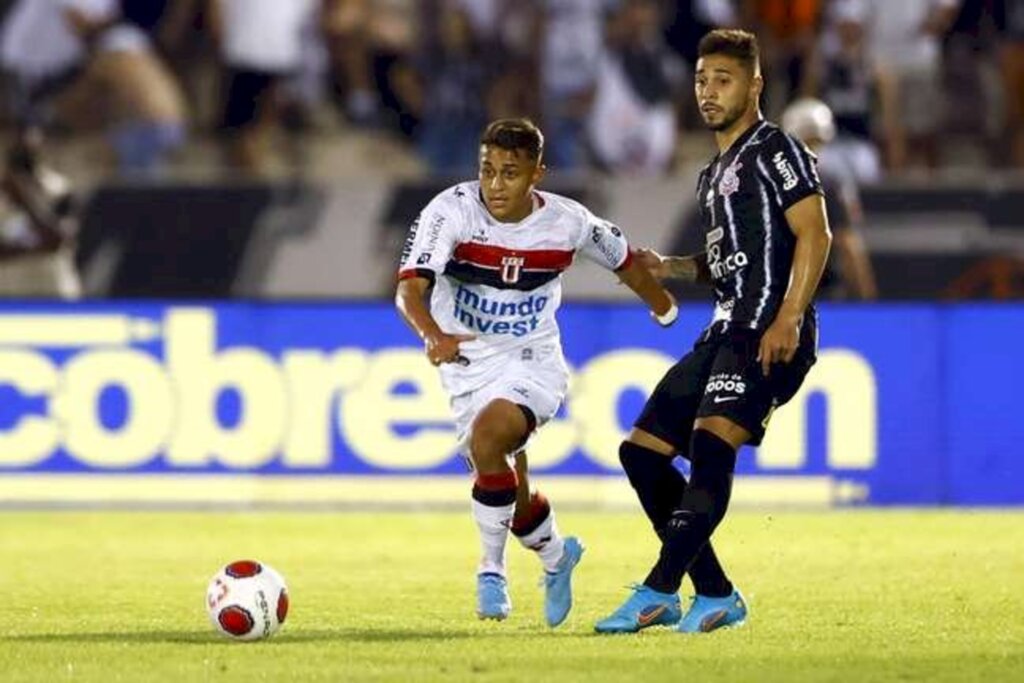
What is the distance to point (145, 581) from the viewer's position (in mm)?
11312

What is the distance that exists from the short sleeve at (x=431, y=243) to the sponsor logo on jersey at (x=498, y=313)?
0.24m

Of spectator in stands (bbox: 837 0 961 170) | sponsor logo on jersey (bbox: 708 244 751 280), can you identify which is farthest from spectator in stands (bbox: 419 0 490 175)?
sponsor logo on jersey (bbox: 708 244 751 280)

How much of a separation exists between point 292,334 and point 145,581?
175 inches

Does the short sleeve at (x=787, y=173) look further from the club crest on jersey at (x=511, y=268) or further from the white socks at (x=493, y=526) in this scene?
the white socks at (x=493, y=526)

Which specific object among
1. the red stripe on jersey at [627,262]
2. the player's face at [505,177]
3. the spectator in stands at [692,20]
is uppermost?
the spectator in stands at [692,20]

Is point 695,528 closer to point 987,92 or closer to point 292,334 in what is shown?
point 292,334

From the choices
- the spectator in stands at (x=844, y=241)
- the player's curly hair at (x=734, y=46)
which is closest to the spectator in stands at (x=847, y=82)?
the spectator in stands at (x=844, y=241)

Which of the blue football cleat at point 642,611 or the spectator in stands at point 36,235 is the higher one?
the spectator in stands at point 36,235

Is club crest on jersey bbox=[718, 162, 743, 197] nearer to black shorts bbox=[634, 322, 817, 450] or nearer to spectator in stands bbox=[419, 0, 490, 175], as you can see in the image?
black shorts bbox=[634, 322, 817, 450]

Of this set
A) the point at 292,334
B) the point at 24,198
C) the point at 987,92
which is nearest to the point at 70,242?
the point at 24,198

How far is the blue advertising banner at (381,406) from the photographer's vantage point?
15414 millimetres

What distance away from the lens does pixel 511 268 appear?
367 inches

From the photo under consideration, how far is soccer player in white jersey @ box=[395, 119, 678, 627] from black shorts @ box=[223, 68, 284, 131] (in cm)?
860

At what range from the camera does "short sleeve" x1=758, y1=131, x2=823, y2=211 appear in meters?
8.78
